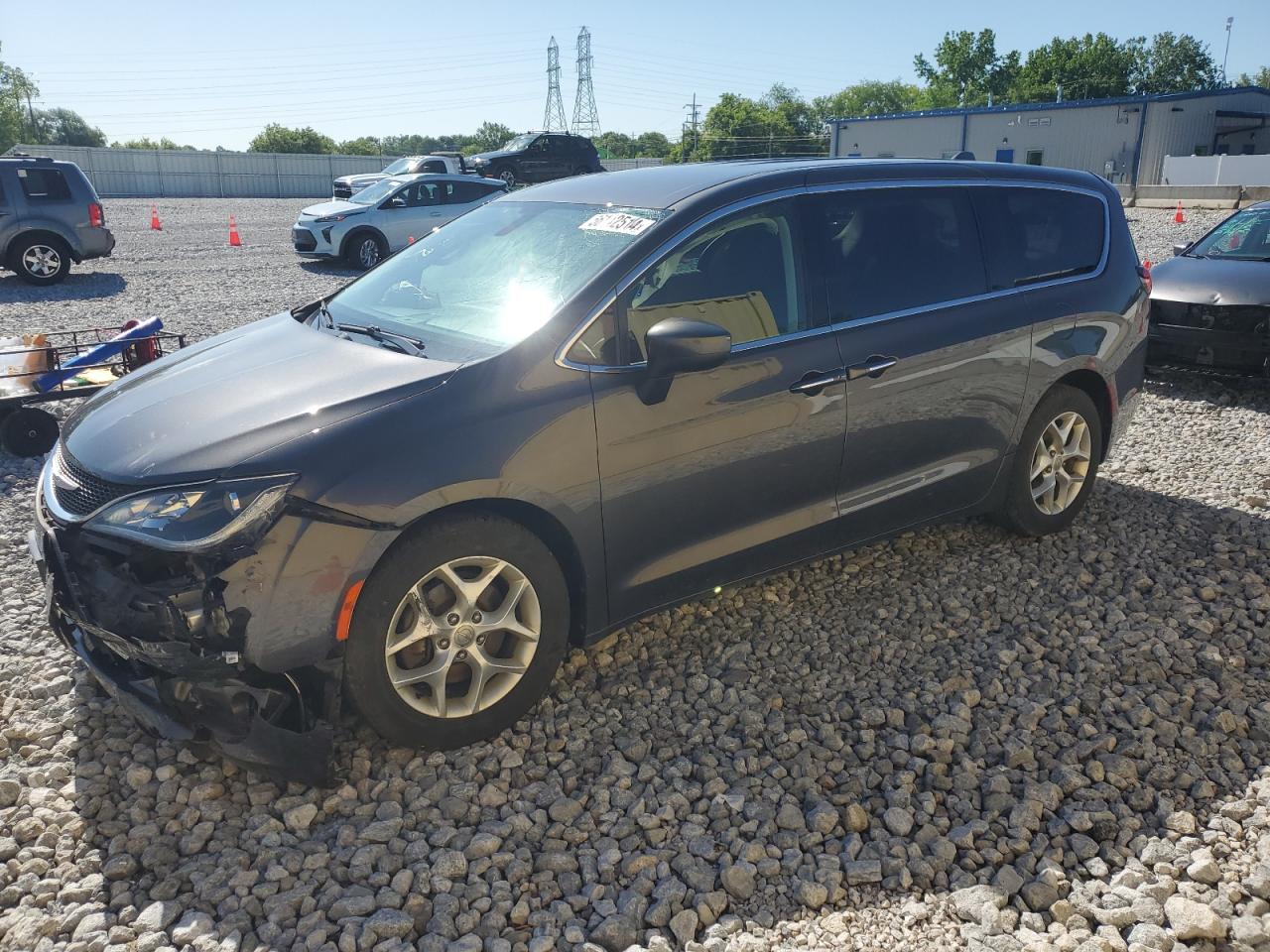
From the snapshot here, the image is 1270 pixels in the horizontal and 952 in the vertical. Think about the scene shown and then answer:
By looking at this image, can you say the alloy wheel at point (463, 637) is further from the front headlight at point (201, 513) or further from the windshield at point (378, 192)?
the windshield at point (378, 192)

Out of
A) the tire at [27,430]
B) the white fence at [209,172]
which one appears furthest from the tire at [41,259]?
the white fence at [209,172]

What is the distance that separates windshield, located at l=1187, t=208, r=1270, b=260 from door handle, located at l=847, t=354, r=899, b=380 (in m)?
6.29

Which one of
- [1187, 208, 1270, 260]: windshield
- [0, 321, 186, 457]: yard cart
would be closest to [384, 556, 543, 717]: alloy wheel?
[0, 321, 186, 457]: yard cart

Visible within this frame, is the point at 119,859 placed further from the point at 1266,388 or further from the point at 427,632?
the point at 1266,388

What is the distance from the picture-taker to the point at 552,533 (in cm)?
345

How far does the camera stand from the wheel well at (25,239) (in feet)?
A: 46.3

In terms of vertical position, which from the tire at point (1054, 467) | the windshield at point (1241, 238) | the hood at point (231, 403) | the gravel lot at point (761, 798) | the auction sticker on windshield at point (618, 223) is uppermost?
the auction sticker on windshield at point (618, 223)

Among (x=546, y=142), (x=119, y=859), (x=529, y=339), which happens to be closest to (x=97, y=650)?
(x=119, y=859)

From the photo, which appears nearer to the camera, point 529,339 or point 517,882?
point 517,882

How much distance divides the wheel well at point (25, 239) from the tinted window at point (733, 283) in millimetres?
13964

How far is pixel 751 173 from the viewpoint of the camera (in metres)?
4.02

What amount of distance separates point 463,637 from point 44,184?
14.5m

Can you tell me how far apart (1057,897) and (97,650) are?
3073 millimetres

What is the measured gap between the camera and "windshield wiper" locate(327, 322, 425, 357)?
3602mm
